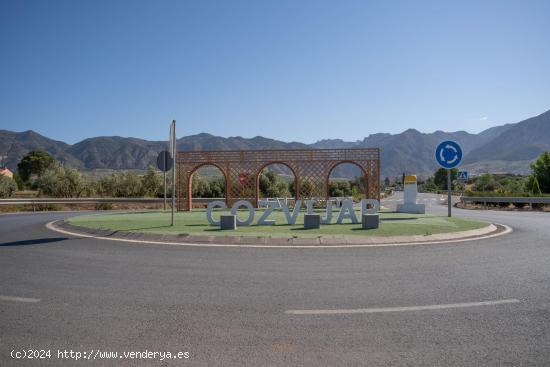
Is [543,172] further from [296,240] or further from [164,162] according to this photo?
[164,162]

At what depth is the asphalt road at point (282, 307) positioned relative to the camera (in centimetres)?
381

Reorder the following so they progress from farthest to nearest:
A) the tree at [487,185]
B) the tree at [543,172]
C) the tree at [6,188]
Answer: the tree at [487,185]
the tree at [6,188]
the tree at [543,172]

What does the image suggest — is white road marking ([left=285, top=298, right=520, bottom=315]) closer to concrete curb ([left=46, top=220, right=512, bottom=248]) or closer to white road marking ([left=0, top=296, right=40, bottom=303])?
white road marking ([left=0, top=296, right=40, bottom=303])

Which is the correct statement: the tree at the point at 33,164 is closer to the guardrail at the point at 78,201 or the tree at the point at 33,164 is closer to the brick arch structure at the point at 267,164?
the guardrail at the point at 78,201

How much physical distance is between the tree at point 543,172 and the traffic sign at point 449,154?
28.5 m

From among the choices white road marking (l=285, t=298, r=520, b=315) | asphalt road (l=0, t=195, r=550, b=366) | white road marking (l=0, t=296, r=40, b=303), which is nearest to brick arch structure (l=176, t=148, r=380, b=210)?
asphalt road (l=0, t=195, r=550, b=366)

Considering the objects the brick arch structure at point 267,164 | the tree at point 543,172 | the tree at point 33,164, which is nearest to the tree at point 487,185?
the tree at point 543,172

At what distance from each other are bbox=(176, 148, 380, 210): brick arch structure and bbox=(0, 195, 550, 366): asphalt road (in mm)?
15227

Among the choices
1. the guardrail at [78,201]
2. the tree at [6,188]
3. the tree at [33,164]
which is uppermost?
the tree at [33,164]

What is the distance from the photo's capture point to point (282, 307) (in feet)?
16.6

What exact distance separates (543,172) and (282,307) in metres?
41.6

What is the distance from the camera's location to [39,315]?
486cm

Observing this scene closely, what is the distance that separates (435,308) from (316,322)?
154 cm

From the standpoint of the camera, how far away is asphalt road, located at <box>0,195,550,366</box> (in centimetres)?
381
